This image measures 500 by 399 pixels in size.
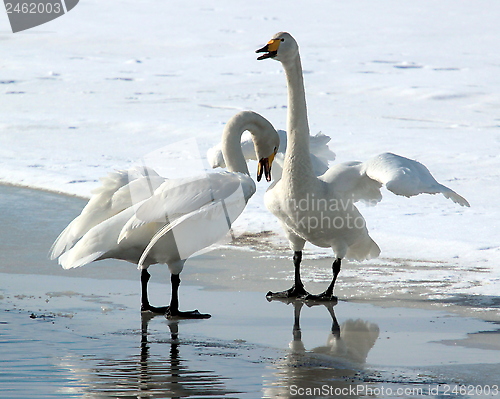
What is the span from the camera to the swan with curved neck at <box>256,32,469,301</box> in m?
5.95

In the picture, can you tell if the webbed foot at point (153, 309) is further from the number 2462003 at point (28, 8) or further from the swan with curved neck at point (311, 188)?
the number 2462003 at point (28, 8)

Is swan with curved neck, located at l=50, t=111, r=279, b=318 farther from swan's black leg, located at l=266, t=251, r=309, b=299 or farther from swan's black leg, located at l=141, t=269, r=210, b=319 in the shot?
swan's black leg, located at l=266, t=251, r=309, b=299

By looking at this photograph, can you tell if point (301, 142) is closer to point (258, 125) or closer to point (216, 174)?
point (258, 125)

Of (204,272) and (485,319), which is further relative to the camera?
(204,272)

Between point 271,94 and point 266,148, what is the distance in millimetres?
10999

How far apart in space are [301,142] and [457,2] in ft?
89.4

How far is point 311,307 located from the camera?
18.9 feet

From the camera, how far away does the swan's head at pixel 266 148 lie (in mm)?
6474

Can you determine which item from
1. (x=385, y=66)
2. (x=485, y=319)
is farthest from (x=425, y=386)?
(x=385, y=66)

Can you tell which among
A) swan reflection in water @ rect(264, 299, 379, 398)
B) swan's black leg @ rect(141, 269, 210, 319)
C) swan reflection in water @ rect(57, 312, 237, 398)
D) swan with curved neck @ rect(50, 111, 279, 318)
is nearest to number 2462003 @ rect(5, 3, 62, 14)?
swan with curved neck @ rect(50, 111, 279, 318)

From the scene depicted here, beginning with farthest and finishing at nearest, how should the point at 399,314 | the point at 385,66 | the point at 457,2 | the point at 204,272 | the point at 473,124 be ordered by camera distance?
1. the point at 457,2
2. the point at 385,66
3. the point at 473,124
4. the point at 204,272
5. the point at 399,314

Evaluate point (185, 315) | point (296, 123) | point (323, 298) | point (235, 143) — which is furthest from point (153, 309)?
point (296, 123)

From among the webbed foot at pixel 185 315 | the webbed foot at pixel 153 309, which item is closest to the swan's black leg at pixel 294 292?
the webbed foot at pixel 185 315

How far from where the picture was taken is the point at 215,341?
4758 mm
